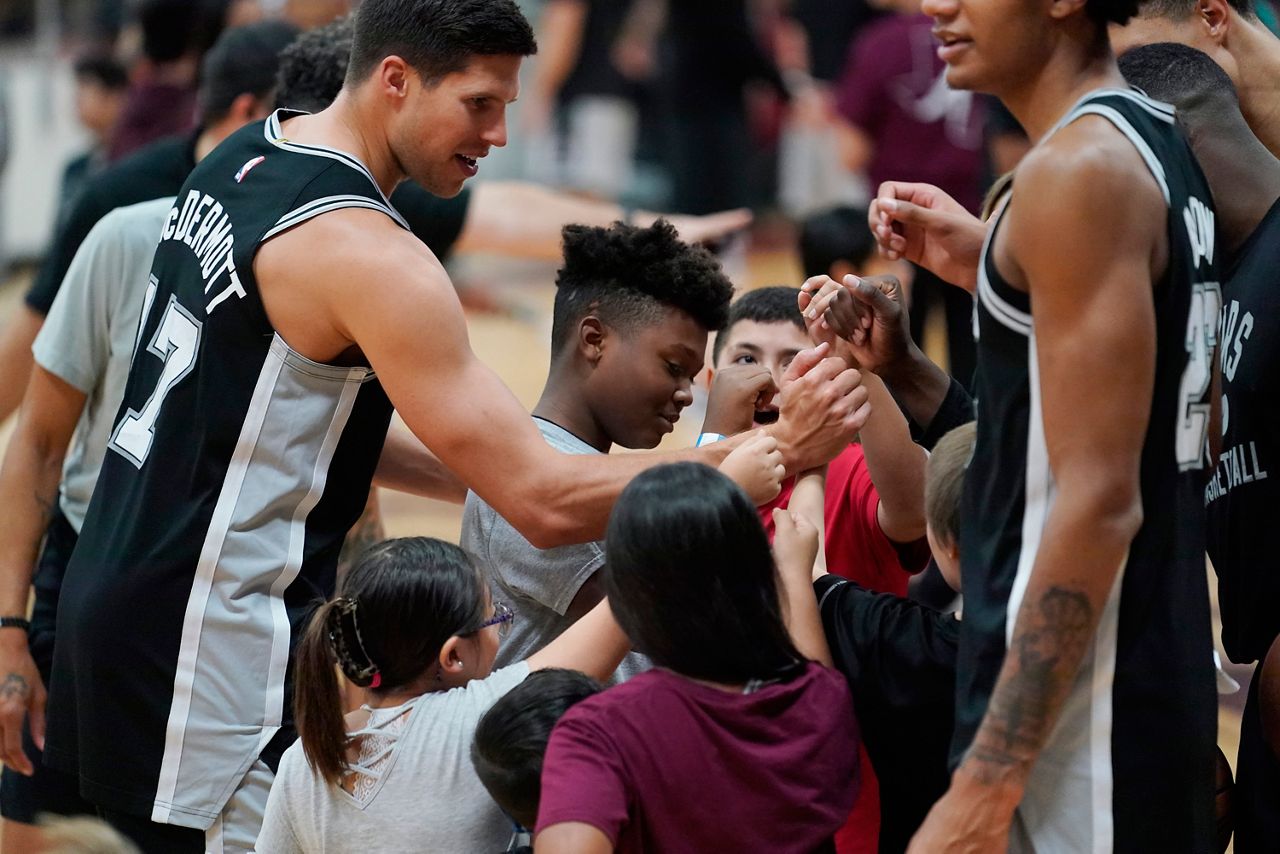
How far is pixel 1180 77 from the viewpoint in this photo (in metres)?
3.07

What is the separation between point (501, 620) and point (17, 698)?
1.31 m

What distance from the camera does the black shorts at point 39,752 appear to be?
3.50 meters

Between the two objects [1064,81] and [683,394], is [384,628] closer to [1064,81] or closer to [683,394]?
[683,394]

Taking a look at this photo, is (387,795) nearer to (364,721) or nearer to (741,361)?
(364,721)

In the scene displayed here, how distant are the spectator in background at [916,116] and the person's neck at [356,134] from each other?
5976 millimetres


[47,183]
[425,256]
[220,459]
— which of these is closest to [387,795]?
[220,459]

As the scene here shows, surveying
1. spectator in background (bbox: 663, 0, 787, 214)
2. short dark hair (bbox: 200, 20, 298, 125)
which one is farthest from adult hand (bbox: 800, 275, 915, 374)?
spectator in background (bbox: 663, 0, 787, 214)

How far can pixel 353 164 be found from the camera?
2.91 meters

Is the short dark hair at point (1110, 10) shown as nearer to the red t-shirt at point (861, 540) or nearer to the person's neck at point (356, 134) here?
the red t-shirt at point (861, 540)

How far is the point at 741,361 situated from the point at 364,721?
4.25 feet

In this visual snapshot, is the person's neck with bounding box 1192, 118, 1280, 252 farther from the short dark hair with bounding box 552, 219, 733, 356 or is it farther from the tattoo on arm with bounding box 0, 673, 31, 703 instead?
the tattoo on arm with bounding box 0, 673, 31, 703

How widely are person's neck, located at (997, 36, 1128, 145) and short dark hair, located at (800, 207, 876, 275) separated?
4094 mm

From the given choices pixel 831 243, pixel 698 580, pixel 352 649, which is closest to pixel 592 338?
pixel 352 649

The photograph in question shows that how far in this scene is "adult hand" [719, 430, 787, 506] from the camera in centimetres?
263
